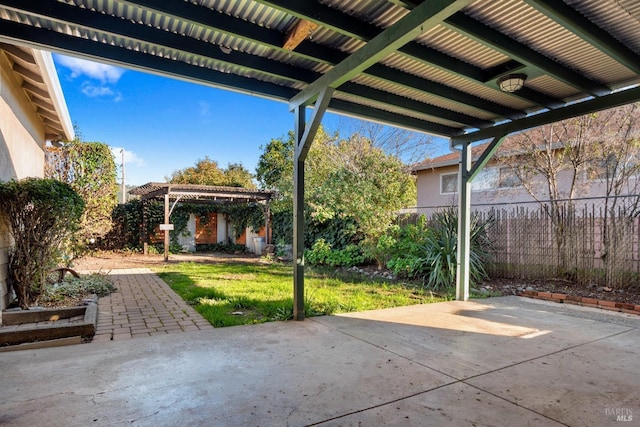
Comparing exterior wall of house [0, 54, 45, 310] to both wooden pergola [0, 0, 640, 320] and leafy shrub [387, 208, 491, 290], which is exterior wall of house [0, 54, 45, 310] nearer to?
wooden pergola [0, 0, 640, 320]

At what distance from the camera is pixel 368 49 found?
3203 millimetres

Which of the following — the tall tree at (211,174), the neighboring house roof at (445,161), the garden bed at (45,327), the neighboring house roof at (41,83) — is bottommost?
the garden bed at (45,327)

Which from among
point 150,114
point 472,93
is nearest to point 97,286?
point 472,93

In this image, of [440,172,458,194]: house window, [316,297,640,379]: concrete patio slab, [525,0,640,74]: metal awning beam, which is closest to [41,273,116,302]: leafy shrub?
[316,297,640,379]: concrete patio slab

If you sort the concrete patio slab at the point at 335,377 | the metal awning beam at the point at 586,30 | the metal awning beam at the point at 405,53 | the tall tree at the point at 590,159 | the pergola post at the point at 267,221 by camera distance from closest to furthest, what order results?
the concrete patio slab at the point at 335,377
the metal awning beam at the point at 586,30
the metal awning beam at the point at 405,53
the tall tree at the point at 590,159
the pergola post at the point at 267,221

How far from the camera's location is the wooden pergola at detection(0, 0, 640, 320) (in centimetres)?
287

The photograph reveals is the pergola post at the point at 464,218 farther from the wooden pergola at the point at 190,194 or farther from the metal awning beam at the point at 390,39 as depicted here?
the wooden pergola at the point at 190,194

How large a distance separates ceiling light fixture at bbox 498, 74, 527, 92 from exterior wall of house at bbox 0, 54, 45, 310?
580 cm

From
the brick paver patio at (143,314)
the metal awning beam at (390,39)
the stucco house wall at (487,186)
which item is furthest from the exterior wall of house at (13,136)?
the stucco house wall at (487,186)

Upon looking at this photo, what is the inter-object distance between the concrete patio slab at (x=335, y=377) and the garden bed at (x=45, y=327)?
1.06ft

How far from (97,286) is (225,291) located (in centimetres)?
215

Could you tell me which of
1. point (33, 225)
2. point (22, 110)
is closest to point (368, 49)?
point (33, 225)

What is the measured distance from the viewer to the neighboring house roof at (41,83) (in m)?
4.25

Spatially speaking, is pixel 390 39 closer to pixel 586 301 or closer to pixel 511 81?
pixel 511 81
